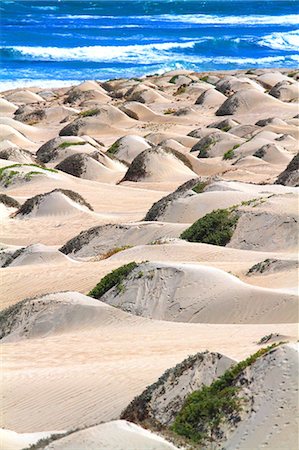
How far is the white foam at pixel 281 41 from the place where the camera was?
80231 millimetres

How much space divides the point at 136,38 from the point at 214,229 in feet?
214

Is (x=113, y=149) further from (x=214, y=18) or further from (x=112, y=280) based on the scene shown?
(x=214, y=18)

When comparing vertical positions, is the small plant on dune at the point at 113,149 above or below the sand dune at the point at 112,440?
below

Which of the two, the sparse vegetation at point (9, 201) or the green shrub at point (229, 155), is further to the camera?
the green shrub at point (229, 155)

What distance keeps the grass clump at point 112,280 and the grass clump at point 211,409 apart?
620 cm

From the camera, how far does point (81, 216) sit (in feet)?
75.8

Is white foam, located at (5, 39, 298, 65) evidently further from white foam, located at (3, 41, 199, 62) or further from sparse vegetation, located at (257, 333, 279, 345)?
sparse vegetation, located at (257, 333, 279, 345)

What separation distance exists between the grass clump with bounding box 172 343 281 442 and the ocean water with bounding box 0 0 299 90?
53.6 metres

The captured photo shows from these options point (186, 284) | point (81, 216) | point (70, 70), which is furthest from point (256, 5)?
point (186, 284)

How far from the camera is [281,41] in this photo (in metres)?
82.0

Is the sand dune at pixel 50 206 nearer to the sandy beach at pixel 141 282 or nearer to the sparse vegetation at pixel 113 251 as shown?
the sandy beach at pixel 141 282

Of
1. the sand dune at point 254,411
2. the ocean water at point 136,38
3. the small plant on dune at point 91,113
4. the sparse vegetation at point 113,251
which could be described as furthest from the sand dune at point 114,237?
the ocean water at point 136,38

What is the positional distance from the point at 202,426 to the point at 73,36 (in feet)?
245

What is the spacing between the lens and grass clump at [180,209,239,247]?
17953mm
